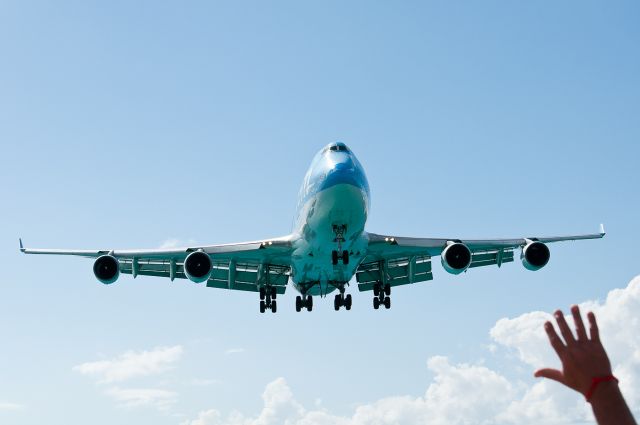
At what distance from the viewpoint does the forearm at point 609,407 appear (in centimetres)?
308

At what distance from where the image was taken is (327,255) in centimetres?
2916

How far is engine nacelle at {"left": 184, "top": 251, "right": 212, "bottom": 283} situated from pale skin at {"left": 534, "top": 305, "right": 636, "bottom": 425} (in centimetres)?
2840

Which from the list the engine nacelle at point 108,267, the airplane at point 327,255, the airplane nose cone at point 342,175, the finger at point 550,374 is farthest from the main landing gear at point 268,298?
the finger at point 550,374

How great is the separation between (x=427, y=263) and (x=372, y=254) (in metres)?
4.63

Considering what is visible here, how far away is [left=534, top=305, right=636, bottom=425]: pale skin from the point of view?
3123mm

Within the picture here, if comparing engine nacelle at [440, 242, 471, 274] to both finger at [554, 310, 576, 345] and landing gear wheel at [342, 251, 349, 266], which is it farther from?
finger at [554, 310, 576, 345]

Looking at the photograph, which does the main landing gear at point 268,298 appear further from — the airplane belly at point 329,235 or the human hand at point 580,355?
the human hand at point 580,355

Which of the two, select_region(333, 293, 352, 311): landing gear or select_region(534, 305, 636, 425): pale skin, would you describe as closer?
select_region(534, 305, 636, 425): pale skin

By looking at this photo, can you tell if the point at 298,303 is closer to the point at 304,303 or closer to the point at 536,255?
the point at 304,303

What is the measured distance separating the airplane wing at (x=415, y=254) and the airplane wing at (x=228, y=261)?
161 inches

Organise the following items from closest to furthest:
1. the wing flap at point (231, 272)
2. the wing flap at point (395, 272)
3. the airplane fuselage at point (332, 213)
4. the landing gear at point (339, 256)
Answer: the airplane fuselage at point (332, 213) → the landing gear at point (339, 256) → the wing flap at point (231, 272) → the wing flap at point (395, 272)

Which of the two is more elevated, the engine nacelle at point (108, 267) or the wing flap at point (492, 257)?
the wing flap at point (492, 257)

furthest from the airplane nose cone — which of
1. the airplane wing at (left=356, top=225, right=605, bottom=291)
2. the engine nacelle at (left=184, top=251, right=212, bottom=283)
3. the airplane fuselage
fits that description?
the engine nacelle at (left=184, top=251, right=212, bottom=283)

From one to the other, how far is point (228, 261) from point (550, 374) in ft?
104
